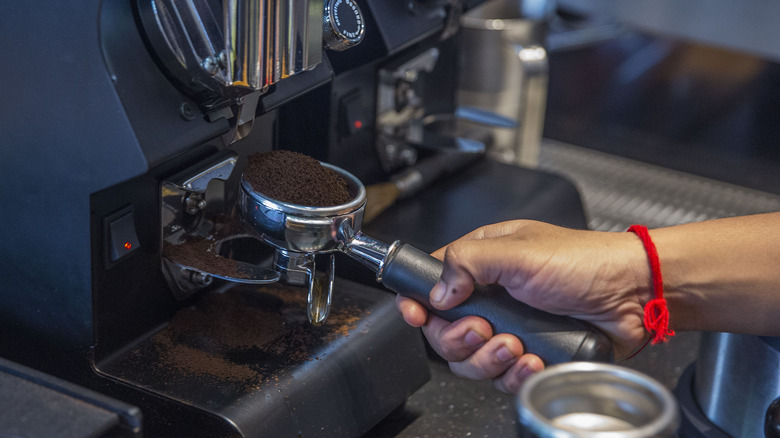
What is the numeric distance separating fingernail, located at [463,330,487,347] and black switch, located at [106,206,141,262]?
0.22 meters

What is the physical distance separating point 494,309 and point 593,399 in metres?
0.15

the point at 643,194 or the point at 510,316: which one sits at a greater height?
the point at 510,316

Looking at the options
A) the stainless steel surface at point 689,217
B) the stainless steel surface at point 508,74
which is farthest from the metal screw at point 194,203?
the stainless steel surface at point 508,74

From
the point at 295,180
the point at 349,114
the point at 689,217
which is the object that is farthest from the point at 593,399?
the point at 689,217

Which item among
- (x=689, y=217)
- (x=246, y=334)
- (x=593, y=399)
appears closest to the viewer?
(x=593, y=399)

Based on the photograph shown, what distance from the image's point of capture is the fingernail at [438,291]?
0.53 meters

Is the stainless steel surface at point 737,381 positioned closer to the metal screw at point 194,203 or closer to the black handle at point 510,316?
the black handle at point 510,316

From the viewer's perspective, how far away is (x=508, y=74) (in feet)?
3.63

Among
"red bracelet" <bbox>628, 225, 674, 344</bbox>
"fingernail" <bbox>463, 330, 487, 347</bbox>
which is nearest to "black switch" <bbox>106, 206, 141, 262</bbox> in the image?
"fingernail" <bbox>463, 330, 487, 347</bbox>

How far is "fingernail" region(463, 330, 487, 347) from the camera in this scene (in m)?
0.54

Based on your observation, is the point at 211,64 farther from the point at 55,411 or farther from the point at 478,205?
the point at 478,205

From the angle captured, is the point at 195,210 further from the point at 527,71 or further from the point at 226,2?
the point at 527,71

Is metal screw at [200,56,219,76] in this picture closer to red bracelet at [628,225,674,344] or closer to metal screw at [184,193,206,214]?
metal screw at [184,193,206,214]

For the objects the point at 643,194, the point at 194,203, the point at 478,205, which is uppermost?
the point at 194,203
